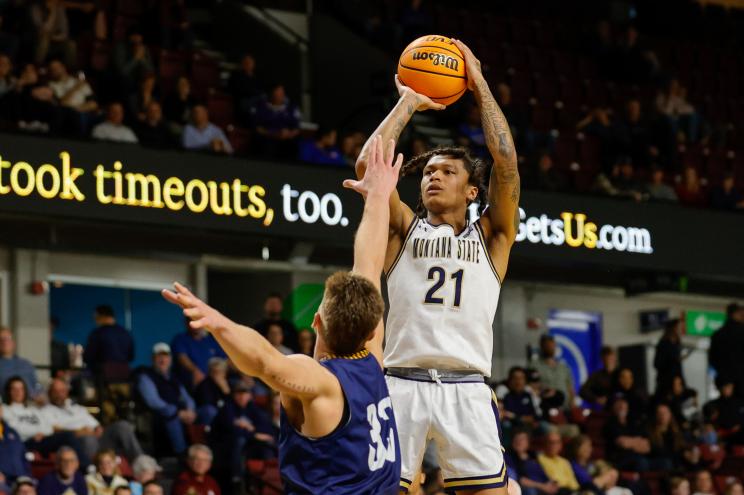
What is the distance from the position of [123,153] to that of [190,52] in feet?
13.5

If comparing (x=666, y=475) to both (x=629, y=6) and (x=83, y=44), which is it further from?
(x=629, y=6)

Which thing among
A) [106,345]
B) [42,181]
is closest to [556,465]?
Answer: [106,345]

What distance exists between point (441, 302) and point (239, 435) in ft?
22.2

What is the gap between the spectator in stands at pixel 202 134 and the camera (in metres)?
15.6

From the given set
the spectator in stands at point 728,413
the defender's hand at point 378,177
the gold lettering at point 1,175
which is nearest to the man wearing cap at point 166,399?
the gold lettering at point 1,175

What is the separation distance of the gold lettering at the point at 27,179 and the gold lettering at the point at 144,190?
94cm

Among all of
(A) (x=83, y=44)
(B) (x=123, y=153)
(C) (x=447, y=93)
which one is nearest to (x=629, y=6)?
(A) (x=83, y=44)

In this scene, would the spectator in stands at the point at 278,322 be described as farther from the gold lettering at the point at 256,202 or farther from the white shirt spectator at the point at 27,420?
the white shirt spectator at the point at 27,420

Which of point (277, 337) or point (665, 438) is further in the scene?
point (665, 438)

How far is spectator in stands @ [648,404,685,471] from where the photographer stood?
16938 mm

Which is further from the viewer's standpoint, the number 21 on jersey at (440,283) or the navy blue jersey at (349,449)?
the number 21 on jersey at (440,283)

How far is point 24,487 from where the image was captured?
11531 mm

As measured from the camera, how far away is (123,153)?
1414 cm

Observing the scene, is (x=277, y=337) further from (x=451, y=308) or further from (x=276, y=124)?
(x=451, y=308)
